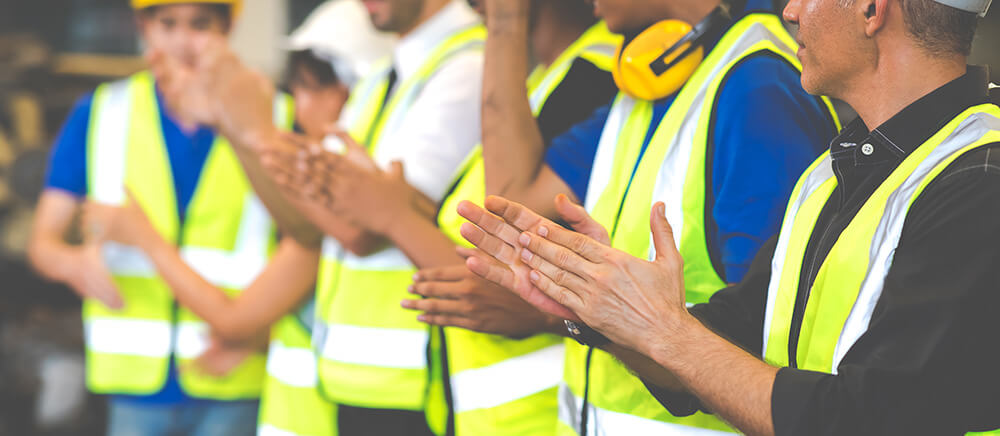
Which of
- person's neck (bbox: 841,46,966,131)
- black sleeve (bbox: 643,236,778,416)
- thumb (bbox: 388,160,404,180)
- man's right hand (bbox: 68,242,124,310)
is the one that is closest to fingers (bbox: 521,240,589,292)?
black sleeve (bbox: 643,236,778,416)

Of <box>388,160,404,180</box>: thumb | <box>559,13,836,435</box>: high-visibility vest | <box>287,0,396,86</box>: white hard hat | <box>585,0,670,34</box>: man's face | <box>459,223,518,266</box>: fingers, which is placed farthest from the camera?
<box>287,0,396,86</box>: white hard hat

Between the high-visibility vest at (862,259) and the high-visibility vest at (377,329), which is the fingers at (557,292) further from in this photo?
the high-visibility vest at (377,329)

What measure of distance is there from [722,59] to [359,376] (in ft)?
3.71

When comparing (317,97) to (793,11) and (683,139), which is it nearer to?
(683,139)

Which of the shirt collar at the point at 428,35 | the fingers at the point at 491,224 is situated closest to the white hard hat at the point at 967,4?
the fingers at the point at 491,224

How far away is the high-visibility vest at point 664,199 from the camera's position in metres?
1.51

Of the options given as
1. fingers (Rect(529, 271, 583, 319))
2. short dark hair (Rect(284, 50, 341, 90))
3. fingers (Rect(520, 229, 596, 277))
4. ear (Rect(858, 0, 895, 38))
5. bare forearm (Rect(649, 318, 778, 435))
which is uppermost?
ear (Rect(858, 0, 895, 38))

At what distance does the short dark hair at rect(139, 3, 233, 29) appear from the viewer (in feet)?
9.85

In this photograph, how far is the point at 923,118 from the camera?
48.9 inches

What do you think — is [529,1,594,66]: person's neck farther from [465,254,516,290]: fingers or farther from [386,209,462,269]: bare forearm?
[465,254,516,290]: fingers

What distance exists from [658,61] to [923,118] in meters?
0.47

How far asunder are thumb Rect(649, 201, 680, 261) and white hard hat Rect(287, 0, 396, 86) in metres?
1.93

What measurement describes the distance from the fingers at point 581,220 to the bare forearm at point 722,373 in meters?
0.23

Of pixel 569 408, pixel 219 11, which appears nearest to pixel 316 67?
pixel 219 11
